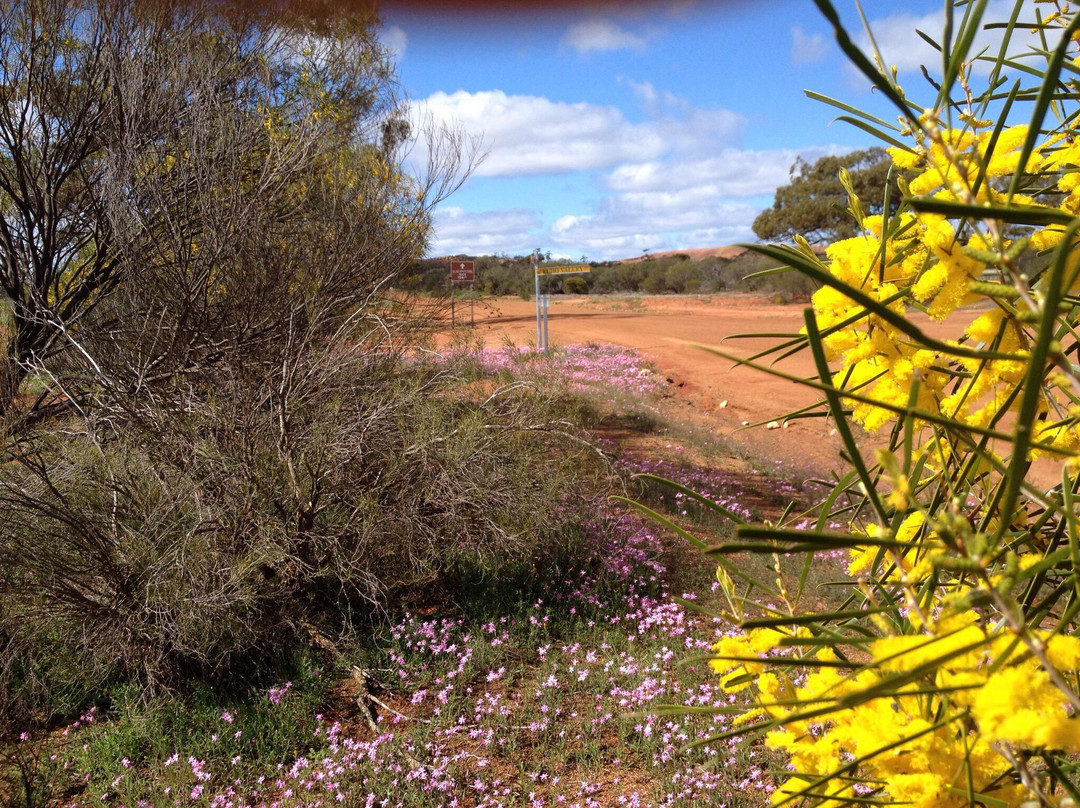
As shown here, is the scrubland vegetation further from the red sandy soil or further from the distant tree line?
the distant tree line

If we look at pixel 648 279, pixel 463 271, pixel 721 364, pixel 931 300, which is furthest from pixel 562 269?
pixel 648 279

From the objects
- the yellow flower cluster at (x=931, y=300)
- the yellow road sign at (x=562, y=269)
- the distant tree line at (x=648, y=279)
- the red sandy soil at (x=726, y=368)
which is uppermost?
the distant tree line at (x=648, y=279)

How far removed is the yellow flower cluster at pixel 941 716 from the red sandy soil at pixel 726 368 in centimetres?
30

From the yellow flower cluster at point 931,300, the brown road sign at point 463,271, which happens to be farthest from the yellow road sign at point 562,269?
the yellow flower cluster at point 931,300

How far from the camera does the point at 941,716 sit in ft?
2.37

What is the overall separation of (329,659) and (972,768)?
139 inches

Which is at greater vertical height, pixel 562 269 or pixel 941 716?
pixel 562 269

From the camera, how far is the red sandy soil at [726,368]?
30.3ft

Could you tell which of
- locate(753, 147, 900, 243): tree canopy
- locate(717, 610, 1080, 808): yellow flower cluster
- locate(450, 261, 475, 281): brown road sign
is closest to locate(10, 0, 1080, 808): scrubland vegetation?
locate(717, 610, 1080, 808): yellow flower cluster

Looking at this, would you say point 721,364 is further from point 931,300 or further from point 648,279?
point 648,279

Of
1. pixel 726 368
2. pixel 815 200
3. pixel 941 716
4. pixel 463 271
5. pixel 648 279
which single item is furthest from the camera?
pixel 648 279

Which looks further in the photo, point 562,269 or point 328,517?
point 562,269

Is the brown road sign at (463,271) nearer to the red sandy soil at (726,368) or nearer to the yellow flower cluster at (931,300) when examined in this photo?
the red sandy soil at (726,368)

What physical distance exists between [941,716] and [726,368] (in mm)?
14981
